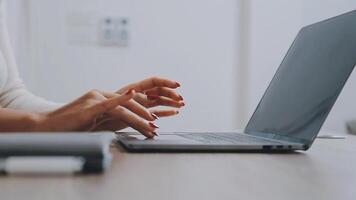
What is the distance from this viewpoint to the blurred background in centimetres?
221

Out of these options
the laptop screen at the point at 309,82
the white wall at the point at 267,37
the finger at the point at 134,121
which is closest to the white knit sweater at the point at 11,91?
the finger at the point at 134,121

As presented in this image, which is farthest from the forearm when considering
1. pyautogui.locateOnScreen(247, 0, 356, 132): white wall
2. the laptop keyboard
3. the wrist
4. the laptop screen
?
pyautogui.locateOnScreen(247, 0, 356, 132): white wall

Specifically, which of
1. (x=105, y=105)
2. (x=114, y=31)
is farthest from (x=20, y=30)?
(x=105, y=105)

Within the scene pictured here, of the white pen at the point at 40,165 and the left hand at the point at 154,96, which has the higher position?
the white pen at the point at 40,165

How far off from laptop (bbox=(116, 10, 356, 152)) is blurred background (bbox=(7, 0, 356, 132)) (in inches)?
52.9

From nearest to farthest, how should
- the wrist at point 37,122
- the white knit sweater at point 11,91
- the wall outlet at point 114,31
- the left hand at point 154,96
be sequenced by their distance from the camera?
1. the wrist at point 37,122
2. the left hand at point 154,96
3. the white knit sweater at point 11,91
4. the wall outlet at point 114,31

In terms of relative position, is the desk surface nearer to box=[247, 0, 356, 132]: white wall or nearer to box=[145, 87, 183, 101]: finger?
box=[145, 87, 183, 101]: finger

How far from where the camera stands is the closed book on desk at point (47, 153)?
0.40 metres

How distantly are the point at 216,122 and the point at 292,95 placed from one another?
5.08 feet

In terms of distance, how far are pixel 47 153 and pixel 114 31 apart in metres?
1.90

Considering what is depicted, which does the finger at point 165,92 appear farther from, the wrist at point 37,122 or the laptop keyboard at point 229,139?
the wrist at point 37,122

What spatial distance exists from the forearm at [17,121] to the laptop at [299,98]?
0.14 m

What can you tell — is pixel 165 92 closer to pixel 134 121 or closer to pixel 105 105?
pixel 134 121

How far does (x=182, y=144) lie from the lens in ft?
2.17
